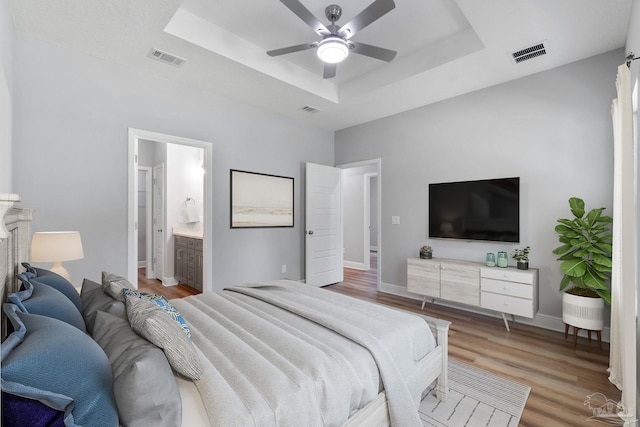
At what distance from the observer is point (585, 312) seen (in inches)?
103

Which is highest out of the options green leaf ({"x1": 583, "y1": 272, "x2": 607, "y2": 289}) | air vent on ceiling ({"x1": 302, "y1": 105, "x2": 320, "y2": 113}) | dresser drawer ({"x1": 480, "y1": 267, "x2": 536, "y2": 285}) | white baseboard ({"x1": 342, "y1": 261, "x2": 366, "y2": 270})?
air vent on ceiling ({"x1": 302, "y1": 105, "x2": 320, "y2": 113})

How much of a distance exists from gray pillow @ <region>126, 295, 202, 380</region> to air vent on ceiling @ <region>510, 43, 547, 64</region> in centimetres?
360

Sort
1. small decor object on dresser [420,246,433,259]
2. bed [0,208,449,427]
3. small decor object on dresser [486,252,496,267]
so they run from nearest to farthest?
bed [0,208,449,427], small decor object on dresser [486,252,496,267], small decor object on dresser [420,246,433,259]

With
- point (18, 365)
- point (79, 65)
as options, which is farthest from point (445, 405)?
point (79, 65)

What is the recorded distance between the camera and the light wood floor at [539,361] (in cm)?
191

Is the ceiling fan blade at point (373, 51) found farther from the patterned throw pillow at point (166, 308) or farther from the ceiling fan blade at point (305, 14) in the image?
the patterned throw pillow at point (166, 308)

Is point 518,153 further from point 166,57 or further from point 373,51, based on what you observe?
point 166,57

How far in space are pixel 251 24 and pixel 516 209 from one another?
11.3 feet

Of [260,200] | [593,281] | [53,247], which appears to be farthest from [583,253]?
[53,247]

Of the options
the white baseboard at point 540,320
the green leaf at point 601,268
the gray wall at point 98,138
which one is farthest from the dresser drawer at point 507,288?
the gray wall at point 98,138

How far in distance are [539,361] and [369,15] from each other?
311 centimetres

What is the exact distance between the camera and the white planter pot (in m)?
2.57

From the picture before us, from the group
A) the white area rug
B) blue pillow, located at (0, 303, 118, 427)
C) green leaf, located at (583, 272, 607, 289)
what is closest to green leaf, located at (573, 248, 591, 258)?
green leaf, located at (583, 272, 607, 289)

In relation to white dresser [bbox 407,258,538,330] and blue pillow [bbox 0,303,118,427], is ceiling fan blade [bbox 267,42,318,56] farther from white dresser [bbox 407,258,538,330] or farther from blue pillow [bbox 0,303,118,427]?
white dresser [bbox 407,258,538,330]
